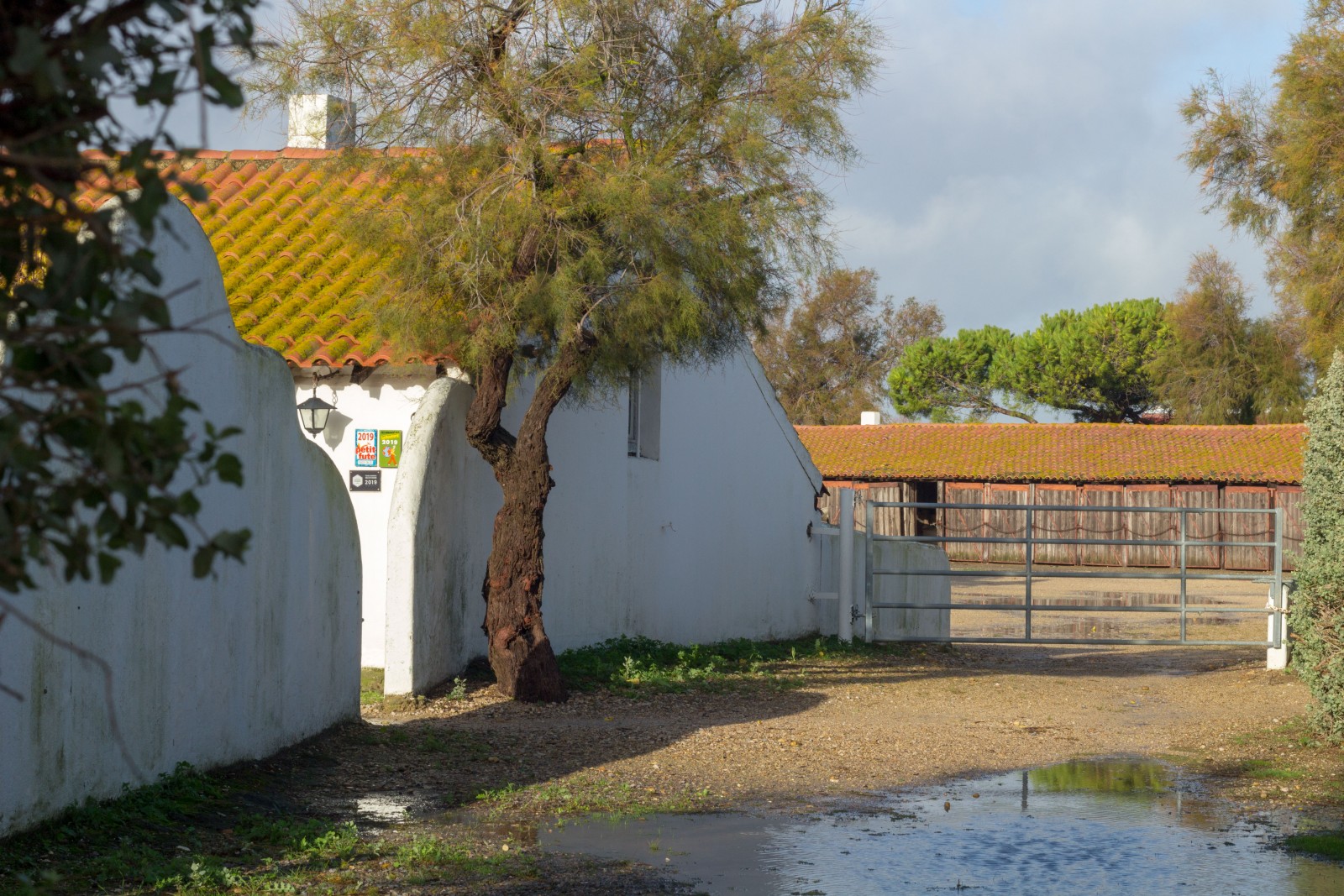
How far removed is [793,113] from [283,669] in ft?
19.7

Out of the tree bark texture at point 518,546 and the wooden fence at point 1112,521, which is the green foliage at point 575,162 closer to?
the tree bark texture at point 518,546

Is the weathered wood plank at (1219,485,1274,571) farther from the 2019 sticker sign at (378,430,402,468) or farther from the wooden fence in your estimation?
the 2019 sticker sign at (378,430,402,468)

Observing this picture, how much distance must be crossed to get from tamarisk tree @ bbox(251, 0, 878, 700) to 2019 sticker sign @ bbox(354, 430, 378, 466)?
1210 millimetres

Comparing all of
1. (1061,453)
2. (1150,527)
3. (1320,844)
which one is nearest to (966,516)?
(1061,453)

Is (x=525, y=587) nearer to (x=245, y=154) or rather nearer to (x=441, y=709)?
(x=441, y=709)

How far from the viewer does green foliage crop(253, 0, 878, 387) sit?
10.4 meters

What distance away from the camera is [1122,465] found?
43031 mm

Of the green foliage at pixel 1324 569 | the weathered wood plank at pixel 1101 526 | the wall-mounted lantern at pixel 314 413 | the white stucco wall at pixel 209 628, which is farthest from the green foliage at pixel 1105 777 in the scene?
the weathered wood plank at pixel 1101 526

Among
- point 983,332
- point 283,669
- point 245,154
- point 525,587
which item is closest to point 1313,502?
point 525,587

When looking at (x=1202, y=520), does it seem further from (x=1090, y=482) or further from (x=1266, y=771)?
(x=1266, y=771)

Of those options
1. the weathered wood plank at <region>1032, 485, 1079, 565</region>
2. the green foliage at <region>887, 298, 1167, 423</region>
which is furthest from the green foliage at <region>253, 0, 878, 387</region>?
the green foliage at <region>887, 298, 1167, 423</region>

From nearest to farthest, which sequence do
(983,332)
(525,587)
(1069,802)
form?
(1069,802), (525,587), (983,332)

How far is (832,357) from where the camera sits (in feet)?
230

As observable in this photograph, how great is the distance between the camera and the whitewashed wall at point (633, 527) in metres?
11.1
